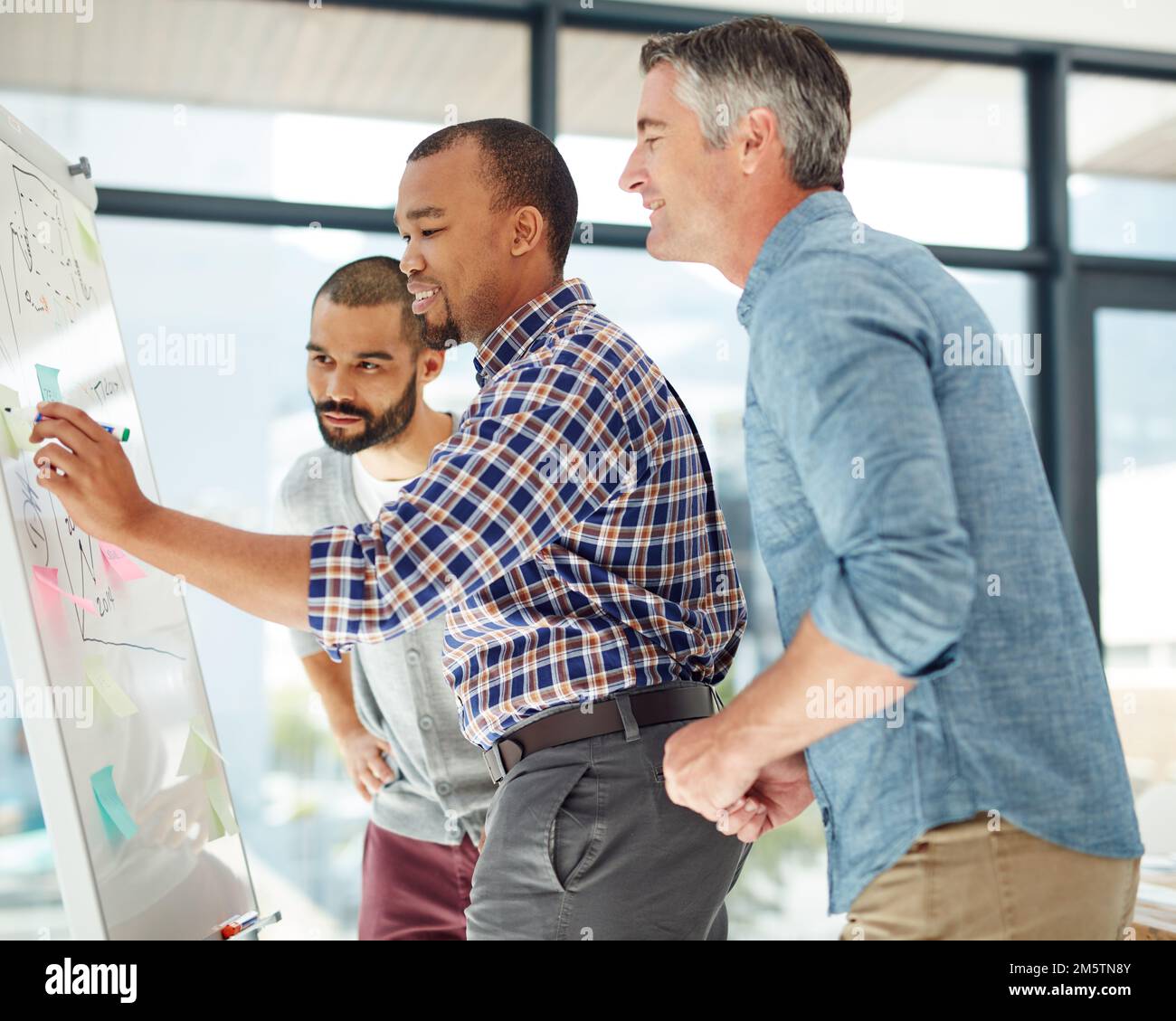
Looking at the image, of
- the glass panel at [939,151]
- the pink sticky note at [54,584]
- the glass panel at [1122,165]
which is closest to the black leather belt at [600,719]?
the pink sticky note at [54,584]

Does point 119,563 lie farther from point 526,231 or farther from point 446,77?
point 446,77

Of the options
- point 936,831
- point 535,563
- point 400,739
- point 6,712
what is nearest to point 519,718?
point 535,563

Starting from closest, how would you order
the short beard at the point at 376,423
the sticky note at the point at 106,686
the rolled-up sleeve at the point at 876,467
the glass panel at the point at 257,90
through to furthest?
the rolled-up sleeve at the point at 876,467 < the sticky note at the point at 106,686 < the short beard at the point at 376,423 < the glass panel at the point at 257,90

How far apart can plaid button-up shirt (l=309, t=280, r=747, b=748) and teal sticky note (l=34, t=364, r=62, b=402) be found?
22.1 inches

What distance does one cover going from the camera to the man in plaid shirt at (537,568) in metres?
1.11

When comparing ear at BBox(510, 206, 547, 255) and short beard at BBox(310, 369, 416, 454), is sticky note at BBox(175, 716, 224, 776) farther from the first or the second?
ear at BBox(510, 206, 547, 255)

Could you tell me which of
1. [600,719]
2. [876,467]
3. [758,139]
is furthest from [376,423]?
[876,467]

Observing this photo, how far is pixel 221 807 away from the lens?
1.71 m

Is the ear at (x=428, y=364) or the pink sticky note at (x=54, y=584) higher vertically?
the ear at (x=428, y=364)

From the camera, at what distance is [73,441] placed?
115 cm

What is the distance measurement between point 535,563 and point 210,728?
Result: 0.76 m

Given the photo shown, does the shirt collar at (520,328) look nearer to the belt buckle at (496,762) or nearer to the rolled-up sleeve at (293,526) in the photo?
the belt buckle at (496,762)

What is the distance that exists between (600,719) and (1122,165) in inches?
125

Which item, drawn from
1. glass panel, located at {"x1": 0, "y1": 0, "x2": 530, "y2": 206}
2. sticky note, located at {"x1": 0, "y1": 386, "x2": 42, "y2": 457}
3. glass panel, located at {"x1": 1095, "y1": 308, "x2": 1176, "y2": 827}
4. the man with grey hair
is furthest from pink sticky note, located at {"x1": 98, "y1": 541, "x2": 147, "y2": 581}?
glass panel, located at {"x1": 1095, "y1": 308, "x2": 1176, "y2": 827}
